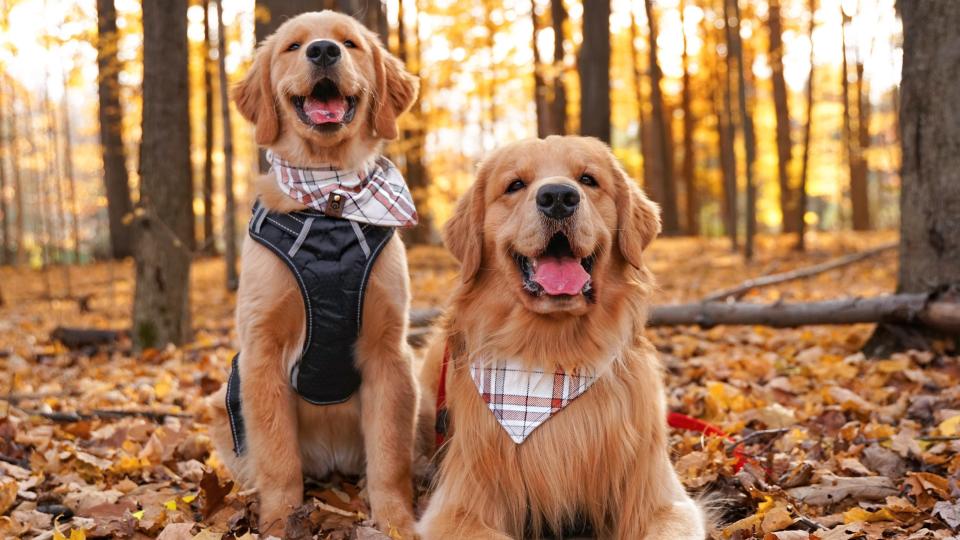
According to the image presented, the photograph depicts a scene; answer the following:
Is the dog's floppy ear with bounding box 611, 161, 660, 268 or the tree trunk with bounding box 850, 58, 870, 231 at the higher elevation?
the tree trunk with bounding box 850, 58, 870, 231

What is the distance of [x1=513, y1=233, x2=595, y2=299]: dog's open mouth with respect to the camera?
2.75 m

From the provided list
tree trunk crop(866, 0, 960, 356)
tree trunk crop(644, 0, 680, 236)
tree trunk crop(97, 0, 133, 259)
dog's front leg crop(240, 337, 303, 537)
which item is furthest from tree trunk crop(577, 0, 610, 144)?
tree trunk crop(97, 0, 133, 259)

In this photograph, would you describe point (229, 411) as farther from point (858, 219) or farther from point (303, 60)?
point (858, 219)

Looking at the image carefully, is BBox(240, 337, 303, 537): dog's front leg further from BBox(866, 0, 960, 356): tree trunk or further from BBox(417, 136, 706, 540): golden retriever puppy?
BBox(866, 0, 960, 356): tree trunk

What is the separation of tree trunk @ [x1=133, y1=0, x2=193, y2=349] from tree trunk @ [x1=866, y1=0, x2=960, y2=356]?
529cm

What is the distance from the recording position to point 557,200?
8.62 feet

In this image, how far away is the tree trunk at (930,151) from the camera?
470cm

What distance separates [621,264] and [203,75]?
17307 mm

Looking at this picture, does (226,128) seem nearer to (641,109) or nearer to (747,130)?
(747,130)

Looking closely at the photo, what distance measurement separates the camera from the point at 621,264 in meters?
2.98

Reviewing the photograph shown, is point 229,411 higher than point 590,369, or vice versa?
point 590,369

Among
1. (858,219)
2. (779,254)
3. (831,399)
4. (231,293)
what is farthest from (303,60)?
(858,219)

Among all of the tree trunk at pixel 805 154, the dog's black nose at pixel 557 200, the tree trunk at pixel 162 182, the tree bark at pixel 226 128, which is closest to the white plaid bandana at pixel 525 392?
the dog's black nose at pixel 557 200

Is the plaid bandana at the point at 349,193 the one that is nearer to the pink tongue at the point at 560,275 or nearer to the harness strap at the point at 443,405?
the harness strap at the point at 443,405
